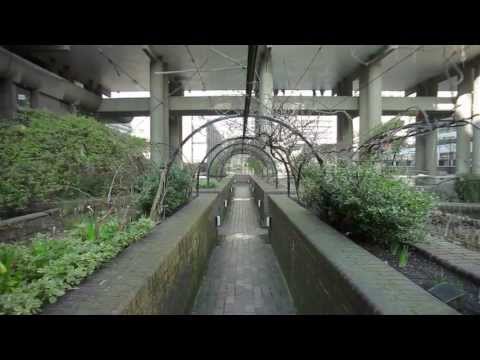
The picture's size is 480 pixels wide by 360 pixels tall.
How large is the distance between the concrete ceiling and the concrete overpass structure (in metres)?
0.07

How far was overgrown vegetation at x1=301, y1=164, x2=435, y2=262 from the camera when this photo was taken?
326 centimetres

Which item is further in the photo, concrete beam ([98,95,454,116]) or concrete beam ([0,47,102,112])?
concrete beam ([98,95,454,116])

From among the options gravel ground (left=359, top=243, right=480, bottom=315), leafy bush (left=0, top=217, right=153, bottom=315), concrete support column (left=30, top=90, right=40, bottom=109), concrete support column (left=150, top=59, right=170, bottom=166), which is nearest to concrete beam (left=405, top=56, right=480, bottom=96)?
gravel ground (left=359, top=243, right=480, bottom=315)

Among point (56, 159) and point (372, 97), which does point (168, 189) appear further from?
point (372, 97)

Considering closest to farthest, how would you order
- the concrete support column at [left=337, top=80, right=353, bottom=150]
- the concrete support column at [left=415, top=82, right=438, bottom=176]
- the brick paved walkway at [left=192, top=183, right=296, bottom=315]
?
1. the brick paved walkway at [left=192, top=183, right=296, bottom=315]
2. the concrete support column at [left=415, top=82, right=438, bottom=176]
3. the concrete support column at [left=337, top=80, right=353, bottom=150]

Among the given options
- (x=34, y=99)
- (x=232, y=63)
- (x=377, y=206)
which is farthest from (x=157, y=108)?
(x=377, y=206)

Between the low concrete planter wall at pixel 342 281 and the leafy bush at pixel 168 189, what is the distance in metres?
2.87

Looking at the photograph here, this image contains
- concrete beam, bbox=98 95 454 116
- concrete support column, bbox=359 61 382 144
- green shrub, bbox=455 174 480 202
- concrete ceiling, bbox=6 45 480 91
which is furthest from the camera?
A: concrete beam, bbox=98 95 454 116

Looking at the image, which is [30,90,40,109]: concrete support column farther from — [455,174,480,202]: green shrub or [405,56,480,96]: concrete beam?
[405,56,480,96]: concrete beam

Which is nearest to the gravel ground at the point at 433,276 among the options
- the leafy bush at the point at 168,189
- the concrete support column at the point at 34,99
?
the leafy bush at the point at 168,189

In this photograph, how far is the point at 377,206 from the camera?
10.8ft

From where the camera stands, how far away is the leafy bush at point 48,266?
166 cm
